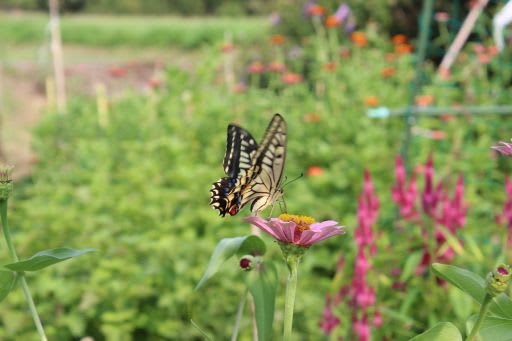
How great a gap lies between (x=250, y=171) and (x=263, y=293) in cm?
26

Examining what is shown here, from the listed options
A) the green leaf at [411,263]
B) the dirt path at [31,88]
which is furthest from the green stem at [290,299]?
the dirt path at [31,88]

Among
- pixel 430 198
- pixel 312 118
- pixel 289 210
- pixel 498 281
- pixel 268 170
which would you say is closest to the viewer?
pixel 498 281

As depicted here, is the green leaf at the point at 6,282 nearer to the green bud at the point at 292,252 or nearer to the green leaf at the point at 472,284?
the green bud at the point at 292,252

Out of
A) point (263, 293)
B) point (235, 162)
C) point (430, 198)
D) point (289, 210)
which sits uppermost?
point (235, 162)

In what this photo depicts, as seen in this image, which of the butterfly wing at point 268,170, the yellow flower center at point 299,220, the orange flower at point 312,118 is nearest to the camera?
the yellow flower center at point 299,220

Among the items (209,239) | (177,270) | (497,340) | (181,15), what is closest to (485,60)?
(209,239)

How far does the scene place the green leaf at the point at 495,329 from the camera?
60 centimetres

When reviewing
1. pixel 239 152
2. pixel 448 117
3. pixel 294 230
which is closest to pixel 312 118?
pixel 448 117

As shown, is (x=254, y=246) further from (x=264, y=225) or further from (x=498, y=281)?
(x=498, y=281)

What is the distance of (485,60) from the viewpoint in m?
4.41

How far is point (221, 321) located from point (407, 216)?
0.80 metres

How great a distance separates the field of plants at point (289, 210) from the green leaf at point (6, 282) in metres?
0.17

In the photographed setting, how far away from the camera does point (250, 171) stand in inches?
35.8

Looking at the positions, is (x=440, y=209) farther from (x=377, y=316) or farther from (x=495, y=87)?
(x=495, y=87)
